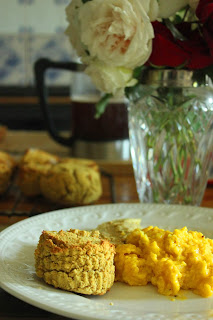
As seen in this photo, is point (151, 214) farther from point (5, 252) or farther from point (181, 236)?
point (5, 252)

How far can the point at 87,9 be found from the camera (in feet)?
2.94

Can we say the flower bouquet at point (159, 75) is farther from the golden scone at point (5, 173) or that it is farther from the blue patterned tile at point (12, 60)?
the blue patterned tile at point (12, 60)

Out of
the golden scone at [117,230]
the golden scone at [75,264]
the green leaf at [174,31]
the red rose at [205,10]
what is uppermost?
the red rose at [205,10]

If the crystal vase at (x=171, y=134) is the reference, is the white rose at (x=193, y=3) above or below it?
above

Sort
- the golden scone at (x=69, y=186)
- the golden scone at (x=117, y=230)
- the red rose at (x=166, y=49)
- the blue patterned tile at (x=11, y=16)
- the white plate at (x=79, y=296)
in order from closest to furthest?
the white plate at (x=79, y=296) → the golden scone at (x=117, y=230) → the red rose at (x=166, y=49) → the golden scone at (x=69, y=186) → the blue patterned tile at (x=11, y=16)

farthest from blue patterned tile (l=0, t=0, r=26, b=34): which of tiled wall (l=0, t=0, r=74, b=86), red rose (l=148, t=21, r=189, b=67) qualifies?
red rose (l=148, t=21, r=189, b=67)

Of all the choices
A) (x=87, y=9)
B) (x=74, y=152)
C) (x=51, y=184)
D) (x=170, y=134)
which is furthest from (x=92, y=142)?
(x=87, y=9)

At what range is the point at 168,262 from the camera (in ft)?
2.28

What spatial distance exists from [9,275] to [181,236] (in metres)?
0.29

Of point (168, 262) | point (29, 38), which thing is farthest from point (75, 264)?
point (29, 38)

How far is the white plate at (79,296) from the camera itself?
22.4 inches

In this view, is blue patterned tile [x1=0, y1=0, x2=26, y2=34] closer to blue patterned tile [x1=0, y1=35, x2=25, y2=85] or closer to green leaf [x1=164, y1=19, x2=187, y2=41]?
blue patterned tile [x1=0, y1=35, x2=25, y2=85]

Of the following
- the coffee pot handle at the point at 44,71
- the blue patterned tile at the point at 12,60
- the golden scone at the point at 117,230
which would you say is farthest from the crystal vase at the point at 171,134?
the blue patterned tile at the point at 12,60

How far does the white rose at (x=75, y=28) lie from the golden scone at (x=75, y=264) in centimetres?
48
